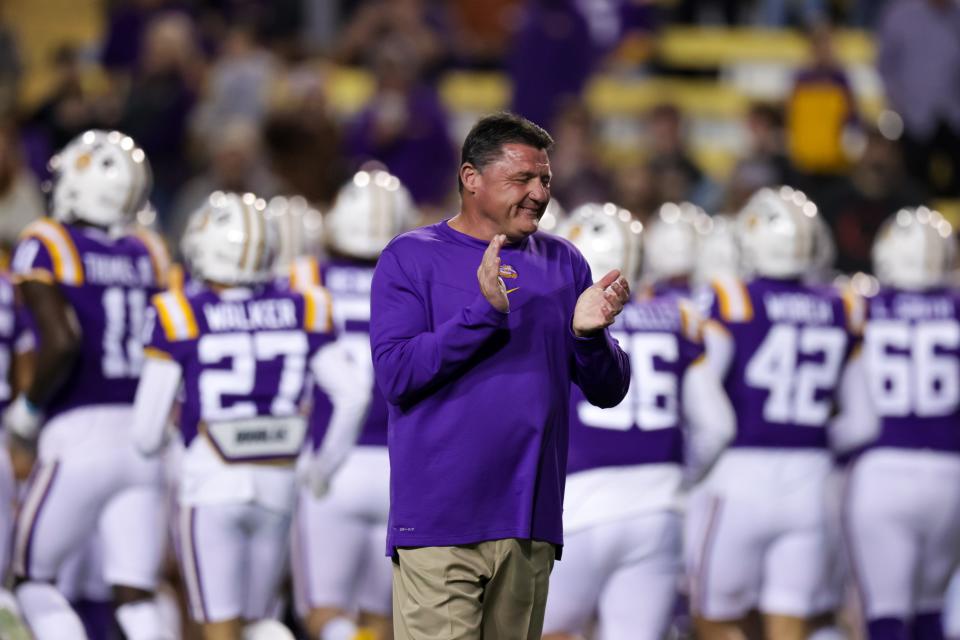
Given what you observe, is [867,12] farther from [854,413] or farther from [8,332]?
[8,332]

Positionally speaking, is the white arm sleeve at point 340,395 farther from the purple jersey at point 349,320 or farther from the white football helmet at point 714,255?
the white football helmet at point 714,255

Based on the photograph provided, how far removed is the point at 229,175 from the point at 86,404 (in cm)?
578

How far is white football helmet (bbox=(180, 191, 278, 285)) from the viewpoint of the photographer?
22.4 ft

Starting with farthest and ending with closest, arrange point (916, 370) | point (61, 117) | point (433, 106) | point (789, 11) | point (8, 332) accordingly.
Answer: point (789, 11) → point (433, 106) → point (61, 117) → point (916, 370) → point (8, 332)

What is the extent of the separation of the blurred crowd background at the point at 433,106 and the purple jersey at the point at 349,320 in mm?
4376

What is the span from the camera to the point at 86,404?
7055 millimetres

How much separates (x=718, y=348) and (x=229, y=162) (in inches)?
239

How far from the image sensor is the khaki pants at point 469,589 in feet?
14.7

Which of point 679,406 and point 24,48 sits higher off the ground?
point 24,48

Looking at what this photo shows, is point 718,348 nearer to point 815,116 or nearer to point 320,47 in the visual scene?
point 815,116

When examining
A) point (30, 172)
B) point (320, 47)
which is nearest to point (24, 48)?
point (320, 47)

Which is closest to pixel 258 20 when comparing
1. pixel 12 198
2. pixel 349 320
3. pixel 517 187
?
pixel 12 198

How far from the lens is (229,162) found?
12703 millimetres

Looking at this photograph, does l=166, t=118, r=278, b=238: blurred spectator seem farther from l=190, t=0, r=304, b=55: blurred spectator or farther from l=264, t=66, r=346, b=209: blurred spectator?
l=190, t=0, r=304, b=55: blurred spectator
